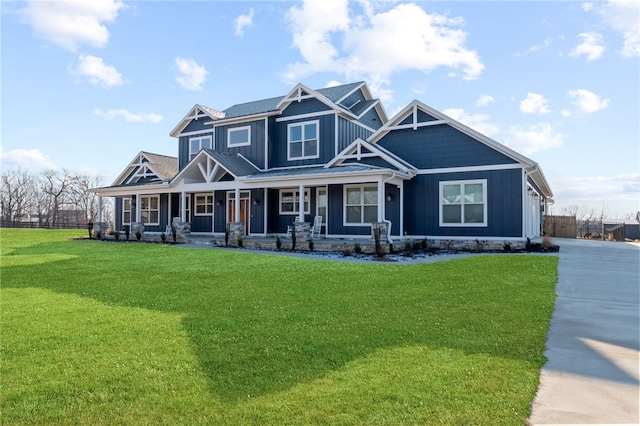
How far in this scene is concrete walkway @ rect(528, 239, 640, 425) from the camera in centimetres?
307

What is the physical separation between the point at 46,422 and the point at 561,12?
43.9 ft

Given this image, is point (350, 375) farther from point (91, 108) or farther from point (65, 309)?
point (91, 108)

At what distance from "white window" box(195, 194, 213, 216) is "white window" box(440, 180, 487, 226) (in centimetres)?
1211

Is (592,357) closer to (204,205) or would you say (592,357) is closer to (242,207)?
(242,207)

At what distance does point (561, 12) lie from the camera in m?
11.0

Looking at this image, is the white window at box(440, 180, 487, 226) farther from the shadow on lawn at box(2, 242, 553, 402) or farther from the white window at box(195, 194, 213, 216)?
the white window at box(195, 194, 213, 216)

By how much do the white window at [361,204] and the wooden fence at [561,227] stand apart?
14.3 m

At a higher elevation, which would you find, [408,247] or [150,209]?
[150,209]

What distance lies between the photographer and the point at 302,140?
19906 mm

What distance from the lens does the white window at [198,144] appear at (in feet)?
75.9

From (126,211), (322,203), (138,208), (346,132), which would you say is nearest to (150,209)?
(138,208)

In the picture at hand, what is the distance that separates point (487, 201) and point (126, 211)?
21257 millimetres

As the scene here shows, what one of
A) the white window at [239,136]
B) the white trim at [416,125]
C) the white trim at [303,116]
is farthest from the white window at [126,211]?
the white trim at [416,125]

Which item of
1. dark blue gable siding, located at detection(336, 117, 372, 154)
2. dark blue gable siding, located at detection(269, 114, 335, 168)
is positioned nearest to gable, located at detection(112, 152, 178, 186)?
dark blue gable siding, located at detection(269, 114, 335, 168)
